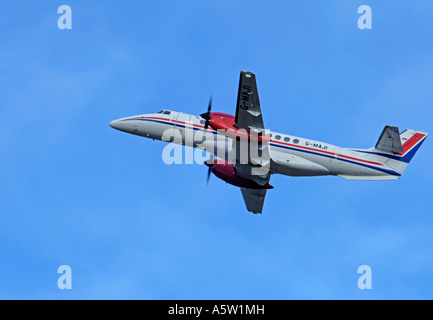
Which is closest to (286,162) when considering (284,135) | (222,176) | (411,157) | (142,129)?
(284,135)

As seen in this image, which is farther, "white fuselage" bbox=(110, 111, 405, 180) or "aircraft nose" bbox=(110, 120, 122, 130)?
"aircraft nose" bbox=(110, 120, 122, 130)

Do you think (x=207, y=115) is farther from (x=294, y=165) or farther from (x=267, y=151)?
(x=294, y=165)

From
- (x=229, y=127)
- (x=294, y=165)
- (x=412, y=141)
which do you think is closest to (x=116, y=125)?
(x=229, y=127)

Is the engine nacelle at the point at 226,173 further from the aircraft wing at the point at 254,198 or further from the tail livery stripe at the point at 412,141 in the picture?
the tail livery stripe at the point at 412,141

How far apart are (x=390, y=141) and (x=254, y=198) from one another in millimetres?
10802

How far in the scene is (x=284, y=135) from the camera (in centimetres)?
3778

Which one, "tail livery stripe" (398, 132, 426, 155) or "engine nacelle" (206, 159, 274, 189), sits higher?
"tail livery stripe" (398, 132, 426, 155)

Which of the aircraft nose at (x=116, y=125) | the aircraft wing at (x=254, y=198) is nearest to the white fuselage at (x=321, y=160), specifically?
the aircraft wing at (x=254, y=198)

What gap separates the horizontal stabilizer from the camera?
36312mm

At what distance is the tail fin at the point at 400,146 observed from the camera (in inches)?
1451

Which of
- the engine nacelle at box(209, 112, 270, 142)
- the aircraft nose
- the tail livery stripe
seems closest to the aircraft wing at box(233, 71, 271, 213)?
the engine nacelle at box(209, 112, 270, 142)

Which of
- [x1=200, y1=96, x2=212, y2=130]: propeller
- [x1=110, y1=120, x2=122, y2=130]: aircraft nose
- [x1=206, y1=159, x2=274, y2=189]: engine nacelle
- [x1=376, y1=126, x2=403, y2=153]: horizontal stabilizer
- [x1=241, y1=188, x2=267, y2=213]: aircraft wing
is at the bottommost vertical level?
[x1=241, y1=188, x2=267, y2=213]: aircraft wing

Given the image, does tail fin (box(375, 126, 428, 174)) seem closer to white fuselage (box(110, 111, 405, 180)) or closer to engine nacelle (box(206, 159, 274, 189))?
white fuselage (box(110, 111, 405, 180))

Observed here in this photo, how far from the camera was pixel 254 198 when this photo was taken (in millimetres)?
42750
